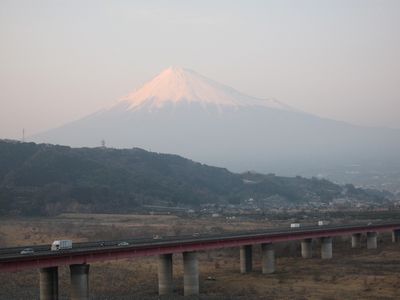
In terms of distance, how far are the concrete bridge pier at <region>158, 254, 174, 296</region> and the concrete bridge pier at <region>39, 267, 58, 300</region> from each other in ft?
33.6

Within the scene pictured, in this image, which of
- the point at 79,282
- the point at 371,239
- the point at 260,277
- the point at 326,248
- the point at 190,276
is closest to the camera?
the point at 79,282

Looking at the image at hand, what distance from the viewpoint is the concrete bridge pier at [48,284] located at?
4956cm

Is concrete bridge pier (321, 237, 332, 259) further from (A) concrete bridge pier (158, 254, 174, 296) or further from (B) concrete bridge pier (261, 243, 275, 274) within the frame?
(A) concrete bridge pier (158, 254, 174, 296)

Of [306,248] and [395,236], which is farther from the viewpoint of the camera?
[395,236]

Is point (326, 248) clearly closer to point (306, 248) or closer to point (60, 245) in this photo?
point (306, 248)

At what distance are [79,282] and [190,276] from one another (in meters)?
11.1

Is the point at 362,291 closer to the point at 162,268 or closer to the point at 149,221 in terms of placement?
the point at 162,268

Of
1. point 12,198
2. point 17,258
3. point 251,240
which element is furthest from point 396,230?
point 12,198

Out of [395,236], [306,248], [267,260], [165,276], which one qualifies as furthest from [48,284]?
[395,236]

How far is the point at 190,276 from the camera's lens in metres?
58.4

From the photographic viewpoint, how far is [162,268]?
5872cm

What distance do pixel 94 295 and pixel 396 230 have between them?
51.9 m

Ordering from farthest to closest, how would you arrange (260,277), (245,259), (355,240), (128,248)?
(355,240) < (245,259) < (260,277) < (128,248)

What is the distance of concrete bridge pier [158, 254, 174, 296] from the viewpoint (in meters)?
57.9
